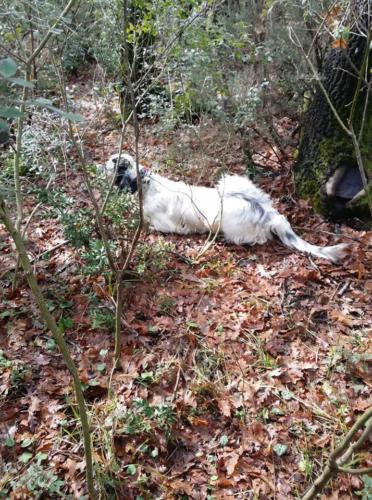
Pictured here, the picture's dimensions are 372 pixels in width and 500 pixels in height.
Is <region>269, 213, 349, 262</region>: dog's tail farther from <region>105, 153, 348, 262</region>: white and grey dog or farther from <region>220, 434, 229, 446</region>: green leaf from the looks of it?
<region>220, 434, 229, 446</region>: green leaf

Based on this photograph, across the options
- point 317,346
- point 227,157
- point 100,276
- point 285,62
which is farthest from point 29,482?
point 285,62

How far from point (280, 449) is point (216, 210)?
7.94ft

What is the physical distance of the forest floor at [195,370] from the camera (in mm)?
2605

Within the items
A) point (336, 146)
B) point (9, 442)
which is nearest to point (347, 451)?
point (9, 442)

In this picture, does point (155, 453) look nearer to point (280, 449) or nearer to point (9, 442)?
point (280, 449)

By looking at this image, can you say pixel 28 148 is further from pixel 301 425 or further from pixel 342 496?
pixel 342 496

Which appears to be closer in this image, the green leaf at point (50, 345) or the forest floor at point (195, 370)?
the forest floor at point (195, 370)

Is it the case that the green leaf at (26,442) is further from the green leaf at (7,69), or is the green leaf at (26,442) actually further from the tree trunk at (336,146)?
the tree trunk at (336,146)

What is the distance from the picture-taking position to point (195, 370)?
312 centimetres

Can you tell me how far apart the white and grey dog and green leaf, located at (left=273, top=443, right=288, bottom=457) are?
184 cm

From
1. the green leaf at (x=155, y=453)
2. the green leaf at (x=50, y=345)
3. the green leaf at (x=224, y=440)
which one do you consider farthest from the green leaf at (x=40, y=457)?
the green leaf at (x=224, y=440)

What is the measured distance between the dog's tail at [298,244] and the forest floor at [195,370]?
0.30 ft

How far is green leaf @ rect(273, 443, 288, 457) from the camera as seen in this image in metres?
2.67

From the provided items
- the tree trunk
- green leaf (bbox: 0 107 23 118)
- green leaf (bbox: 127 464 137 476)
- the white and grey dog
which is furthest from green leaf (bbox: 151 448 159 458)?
the tree trunk
